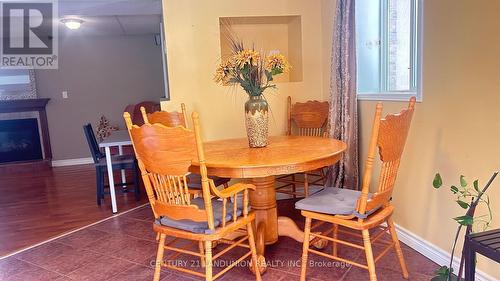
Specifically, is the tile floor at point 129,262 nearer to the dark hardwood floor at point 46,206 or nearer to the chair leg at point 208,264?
the dark hardwood floor at point 46,206

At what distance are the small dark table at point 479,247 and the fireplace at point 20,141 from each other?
255 inches

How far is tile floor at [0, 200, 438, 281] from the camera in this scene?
207 cm

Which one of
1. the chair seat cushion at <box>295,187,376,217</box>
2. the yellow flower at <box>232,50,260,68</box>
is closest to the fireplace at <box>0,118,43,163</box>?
the yellow flower at <box>232,50,260,68</box>

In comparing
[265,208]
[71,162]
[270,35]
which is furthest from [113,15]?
[265,208]

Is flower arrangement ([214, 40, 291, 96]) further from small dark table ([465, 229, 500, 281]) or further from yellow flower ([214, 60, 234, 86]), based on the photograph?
small dark table ([465, 229, 500, 281])

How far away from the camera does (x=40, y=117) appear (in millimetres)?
6012

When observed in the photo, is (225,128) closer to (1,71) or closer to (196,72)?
(196,72)

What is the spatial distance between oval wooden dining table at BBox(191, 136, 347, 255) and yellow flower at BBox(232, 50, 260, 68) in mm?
521

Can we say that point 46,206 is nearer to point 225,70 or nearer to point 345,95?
point 225,70

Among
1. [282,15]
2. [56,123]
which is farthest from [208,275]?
[56,123]

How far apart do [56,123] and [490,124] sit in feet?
20.5

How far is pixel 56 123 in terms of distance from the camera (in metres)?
6.10

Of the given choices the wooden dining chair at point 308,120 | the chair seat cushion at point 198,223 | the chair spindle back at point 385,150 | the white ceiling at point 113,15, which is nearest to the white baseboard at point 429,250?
the chair spindle back at point 385,150

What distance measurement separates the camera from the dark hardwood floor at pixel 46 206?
301cm
